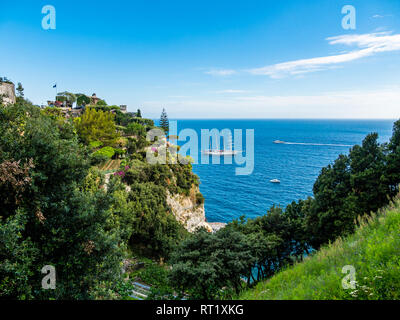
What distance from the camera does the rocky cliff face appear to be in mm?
29000

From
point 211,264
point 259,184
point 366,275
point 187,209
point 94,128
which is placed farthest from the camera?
point 259,184

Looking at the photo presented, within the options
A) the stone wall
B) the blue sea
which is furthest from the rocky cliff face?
the stone wall

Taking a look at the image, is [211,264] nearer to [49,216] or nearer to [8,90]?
[49,216]

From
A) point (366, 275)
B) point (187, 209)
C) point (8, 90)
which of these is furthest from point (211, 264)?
point (187, 209)

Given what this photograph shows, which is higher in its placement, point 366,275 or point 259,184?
point 366,275

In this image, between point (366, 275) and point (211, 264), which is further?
point (211, 264)

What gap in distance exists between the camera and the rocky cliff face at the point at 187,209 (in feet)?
95.1

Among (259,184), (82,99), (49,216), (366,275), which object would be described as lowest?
(259,184)

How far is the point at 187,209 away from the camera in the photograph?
105 ft

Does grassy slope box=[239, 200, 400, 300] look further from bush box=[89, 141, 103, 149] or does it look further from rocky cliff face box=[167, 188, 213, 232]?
bush box=[89, 141, 103, 149]

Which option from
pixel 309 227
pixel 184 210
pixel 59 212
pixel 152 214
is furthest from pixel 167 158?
pixel 59 212

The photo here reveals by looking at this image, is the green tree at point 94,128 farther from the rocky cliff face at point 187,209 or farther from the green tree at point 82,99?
the green tree at point 82,99

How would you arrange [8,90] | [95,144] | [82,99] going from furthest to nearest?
[82,99] < [95,144] < [8,90]

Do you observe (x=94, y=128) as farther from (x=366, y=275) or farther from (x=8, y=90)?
(x=366, y=275)
